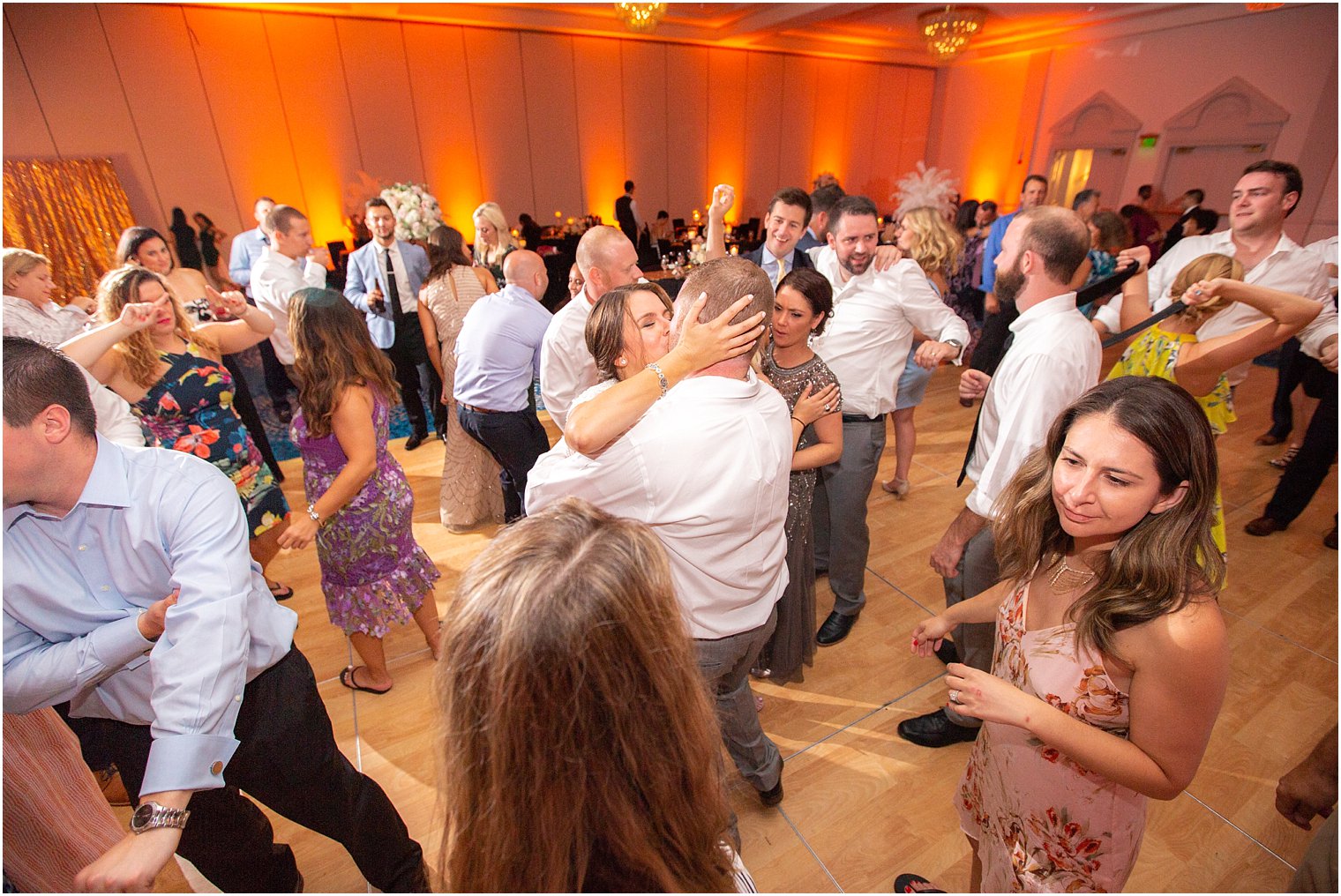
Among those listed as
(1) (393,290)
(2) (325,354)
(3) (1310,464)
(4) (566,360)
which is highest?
(2) (325,354)

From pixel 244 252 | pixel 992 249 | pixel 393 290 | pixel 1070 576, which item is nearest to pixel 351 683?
pixel 1070 576

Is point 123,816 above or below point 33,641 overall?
below

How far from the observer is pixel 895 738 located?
7.37 feet

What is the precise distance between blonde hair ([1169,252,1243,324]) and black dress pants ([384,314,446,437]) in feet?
14.1

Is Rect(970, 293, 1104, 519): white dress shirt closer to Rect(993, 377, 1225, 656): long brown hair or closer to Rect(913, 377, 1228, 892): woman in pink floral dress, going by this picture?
Rect(913, 377, 1228, 892): woman in pink floral dress

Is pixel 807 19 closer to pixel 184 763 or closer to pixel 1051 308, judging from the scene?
pixel 1051 308

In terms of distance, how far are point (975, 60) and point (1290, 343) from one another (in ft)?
35.3

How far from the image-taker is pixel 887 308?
103 inches

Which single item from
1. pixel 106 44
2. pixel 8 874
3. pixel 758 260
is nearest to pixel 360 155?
pixel 106 44

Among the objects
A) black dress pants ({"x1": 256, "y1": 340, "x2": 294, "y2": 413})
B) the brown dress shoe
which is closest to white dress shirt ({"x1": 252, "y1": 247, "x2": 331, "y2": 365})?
black dress pants ({"x1": 256, "y1": 340, "x2": 294, "y2": 413})

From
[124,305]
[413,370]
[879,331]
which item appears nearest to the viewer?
[124,305]

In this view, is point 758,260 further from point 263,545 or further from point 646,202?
point 646,202

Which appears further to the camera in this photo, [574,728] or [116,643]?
[116,643]

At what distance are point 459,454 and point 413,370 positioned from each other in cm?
150
